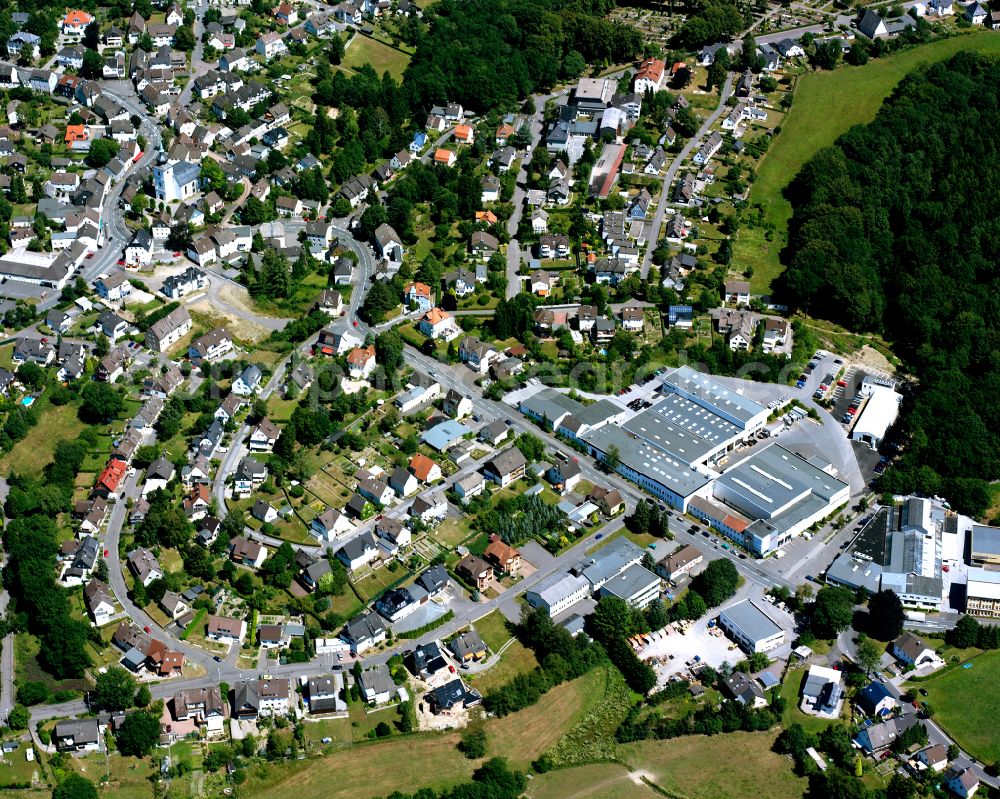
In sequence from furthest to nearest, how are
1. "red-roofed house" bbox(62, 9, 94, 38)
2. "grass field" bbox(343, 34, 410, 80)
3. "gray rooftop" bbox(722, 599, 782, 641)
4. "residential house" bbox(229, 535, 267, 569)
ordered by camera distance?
"grass field" bbox(343, 34, 410, 80) → "red-roofed house" bbox(62, 9, 94, 38) → "residential house" bbox(229, 535, 267, 569) → "gray rooftop" bbox(722, 599, 782, 641)

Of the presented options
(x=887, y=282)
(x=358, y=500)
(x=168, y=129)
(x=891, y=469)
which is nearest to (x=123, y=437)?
(x=358, y=500)

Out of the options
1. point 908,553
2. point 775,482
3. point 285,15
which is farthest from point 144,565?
point 285,15

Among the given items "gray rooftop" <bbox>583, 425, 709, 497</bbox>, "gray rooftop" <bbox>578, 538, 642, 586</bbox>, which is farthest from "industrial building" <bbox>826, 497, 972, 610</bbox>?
"gray rooftop" <bbox>578, 538, 642, 586</bbox>

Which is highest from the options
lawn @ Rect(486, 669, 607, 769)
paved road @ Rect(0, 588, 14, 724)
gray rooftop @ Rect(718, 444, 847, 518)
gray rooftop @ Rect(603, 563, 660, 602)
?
gray rooftop @ Rect(718, 444, 847, 518)

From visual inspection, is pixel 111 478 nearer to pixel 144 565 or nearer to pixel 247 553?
pixel 144 565

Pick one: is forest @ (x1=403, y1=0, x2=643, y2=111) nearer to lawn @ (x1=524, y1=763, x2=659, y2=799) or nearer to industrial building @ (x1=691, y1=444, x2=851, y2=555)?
industrial building @ (x1=691, y1=444, x2=851, y2=555)

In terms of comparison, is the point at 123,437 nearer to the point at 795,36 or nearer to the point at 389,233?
the point at 389,233

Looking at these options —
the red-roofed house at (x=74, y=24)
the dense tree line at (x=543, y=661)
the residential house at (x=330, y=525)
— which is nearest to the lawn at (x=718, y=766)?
the dense tree line at (x=543, y=661)

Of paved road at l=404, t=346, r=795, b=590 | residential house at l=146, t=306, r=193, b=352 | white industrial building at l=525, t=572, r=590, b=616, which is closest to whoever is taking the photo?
white industrial building at l=525, t=572, r=590, b=616
